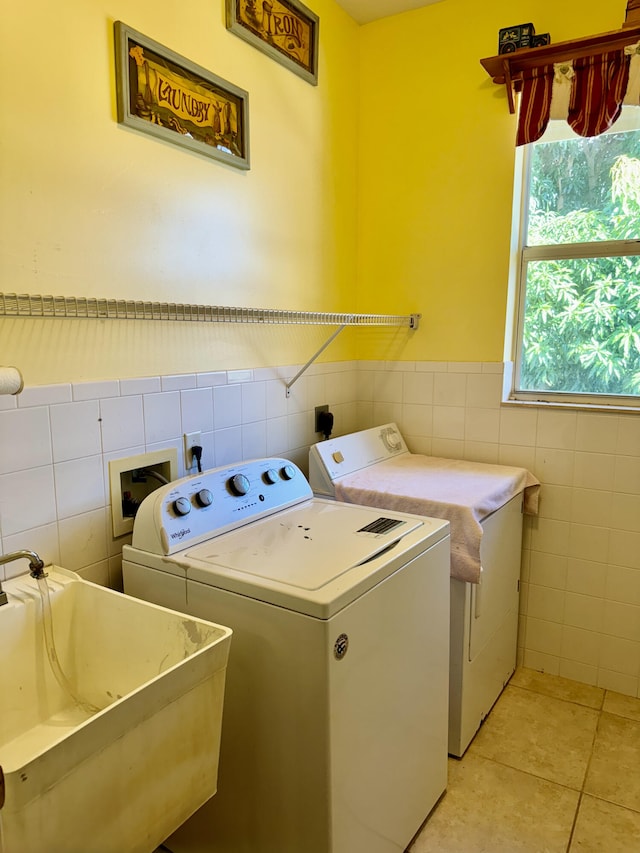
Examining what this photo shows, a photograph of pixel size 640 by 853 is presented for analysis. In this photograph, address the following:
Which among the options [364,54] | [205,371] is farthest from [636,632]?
[364,54]

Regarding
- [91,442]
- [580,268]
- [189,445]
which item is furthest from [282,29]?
[91,442]

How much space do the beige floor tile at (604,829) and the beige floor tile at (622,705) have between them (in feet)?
1.61

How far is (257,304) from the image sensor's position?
6.86ft

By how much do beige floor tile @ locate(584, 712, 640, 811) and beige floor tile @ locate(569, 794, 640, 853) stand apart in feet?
0.14

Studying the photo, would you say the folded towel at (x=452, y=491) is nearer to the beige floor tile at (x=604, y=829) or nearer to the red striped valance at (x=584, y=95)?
the beige floor tile at (x=604, y=829)

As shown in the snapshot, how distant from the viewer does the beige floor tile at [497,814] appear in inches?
64.4

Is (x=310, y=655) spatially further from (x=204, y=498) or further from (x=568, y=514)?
(x=568, y=514)

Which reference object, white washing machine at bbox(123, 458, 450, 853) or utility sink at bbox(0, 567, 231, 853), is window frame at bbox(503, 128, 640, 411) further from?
utility sink at bbox(0, 567, 231, 853)

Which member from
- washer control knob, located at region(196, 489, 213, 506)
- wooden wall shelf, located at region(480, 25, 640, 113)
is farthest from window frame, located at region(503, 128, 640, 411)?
washer control knob, located at region(196, 489, 213, 506)

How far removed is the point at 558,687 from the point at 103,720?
2.03 metres

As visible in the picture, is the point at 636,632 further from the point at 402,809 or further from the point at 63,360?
the point at 63,360

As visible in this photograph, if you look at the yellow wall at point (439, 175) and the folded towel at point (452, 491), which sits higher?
the yellow wall at point (439, 175)

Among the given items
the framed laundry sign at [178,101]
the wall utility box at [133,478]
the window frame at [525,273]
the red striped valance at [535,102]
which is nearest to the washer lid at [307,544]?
the wall utility box at [133,478]

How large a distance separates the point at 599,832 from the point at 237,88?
2.53 metres
